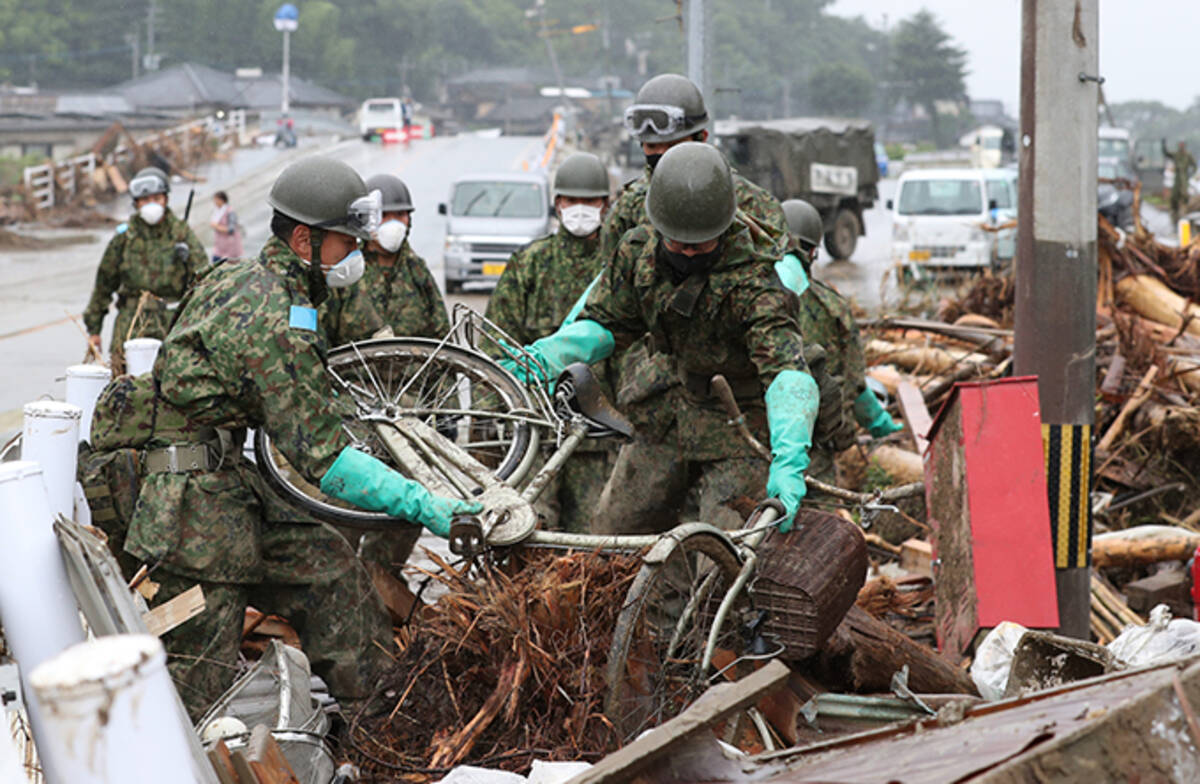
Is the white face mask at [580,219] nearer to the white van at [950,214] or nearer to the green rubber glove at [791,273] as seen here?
the green rubber glove at [791,273]

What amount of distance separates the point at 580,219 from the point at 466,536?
370cm

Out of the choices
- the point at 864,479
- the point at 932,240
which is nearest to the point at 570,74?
the point at 932,240

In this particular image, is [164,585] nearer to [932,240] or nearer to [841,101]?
[932,240]

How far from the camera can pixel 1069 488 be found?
19.2 ft

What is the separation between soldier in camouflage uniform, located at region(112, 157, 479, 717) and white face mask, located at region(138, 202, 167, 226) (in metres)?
6.26

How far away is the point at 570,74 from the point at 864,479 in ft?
367

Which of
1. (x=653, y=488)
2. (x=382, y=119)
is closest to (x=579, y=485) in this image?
(x=653, y=488)

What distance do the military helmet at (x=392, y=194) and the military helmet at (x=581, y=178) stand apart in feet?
2.81

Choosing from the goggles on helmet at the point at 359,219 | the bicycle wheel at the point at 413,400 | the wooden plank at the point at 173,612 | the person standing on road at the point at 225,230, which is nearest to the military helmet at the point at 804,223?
the bicycle wheel at the point at 413,400

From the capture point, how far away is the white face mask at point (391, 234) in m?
7.07

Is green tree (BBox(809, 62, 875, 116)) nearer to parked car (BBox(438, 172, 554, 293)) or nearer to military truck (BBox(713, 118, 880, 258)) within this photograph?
military truck (BBox(713, 118, 880, 258))

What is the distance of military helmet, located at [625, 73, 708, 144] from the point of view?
5.77 m

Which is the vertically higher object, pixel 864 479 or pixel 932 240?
pixel 932 240

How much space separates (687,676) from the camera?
4.00 m
